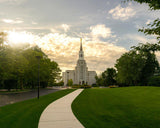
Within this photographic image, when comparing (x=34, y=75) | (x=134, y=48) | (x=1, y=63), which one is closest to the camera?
(x=134, y=48)

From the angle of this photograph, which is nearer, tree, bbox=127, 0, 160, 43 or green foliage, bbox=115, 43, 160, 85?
tree, bbox=127, 0, 160, 43

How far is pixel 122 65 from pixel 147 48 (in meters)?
51.9

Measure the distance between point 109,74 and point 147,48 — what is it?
325 feet

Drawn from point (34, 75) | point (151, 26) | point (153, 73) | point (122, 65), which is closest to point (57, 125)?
point (151, 26)

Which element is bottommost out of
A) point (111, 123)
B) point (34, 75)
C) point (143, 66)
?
point (111, 123)

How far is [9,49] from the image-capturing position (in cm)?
2775

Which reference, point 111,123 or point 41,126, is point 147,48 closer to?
point 111,123

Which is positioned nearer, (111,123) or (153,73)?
(111,123)

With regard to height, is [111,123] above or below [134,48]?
below

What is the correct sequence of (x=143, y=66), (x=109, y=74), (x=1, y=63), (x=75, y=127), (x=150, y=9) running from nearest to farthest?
(x=75, y=127) < (x=150, y=9) < (x=1, y=63) < (x=143, y=66) < (x=109, y=74)

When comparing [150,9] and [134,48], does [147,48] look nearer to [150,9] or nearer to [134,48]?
[134,48]

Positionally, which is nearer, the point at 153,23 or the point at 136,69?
the point at 153,23

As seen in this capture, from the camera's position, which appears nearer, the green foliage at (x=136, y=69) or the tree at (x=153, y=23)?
the tree at (x=153, y=23)

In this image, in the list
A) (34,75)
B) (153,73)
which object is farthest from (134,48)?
(153,73)
